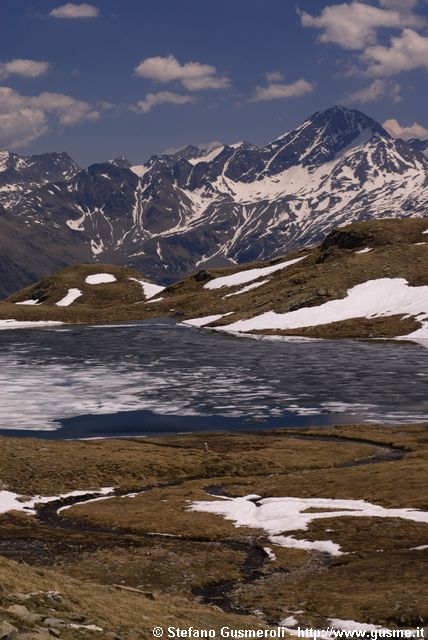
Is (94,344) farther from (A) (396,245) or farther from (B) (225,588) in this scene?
(B) (225,588)

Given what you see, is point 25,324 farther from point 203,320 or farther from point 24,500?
point 24,500

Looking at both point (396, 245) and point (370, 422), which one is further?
point (396, 245)

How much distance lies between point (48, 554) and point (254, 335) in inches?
4514

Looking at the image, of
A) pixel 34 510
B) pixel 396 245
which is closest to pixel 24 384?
pixel 34 510

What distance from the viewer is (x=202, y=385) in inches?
3708

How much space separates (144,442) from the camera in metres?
65.7

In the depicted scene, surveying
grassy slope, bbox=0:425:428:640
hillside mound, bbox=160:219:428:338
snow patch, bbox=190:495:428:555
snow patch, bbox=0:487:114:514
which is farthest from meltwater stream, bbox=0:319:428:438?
snow patch, bbox=190:495:428:555

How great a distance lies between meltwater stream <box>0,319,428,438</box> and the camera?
7531 centimetres

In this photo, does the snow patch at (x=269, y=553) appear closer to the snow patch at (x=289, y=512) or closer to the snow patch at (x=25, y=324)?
the snow patch at (x=289, y=512)

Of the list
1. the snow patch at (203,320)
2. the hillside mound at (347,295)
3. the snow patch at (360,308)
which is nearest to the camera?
the hillside mound at (347,295)

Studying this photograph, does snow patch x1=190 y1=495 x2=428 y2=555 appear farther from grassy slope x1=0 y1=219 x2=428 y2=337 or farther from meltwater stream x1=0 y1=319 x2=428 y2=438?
grassy slope x1=0 y1=219 x2=428 y2=337

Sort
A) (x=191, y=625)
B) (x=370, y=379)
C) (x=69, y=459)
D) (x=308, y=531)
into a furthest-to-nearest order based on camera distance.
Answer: (x=370, y=379), (x=69, y=459), (x=308, y=531), (x=191, y=625)

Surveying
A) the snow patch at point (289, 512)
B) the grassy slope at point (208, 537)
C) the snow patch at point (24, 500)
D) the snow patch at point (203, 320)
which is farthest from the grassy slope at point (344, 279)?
the snow patch at point (24, 500)

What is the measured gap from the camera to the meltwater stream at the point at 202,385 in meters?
75.3
